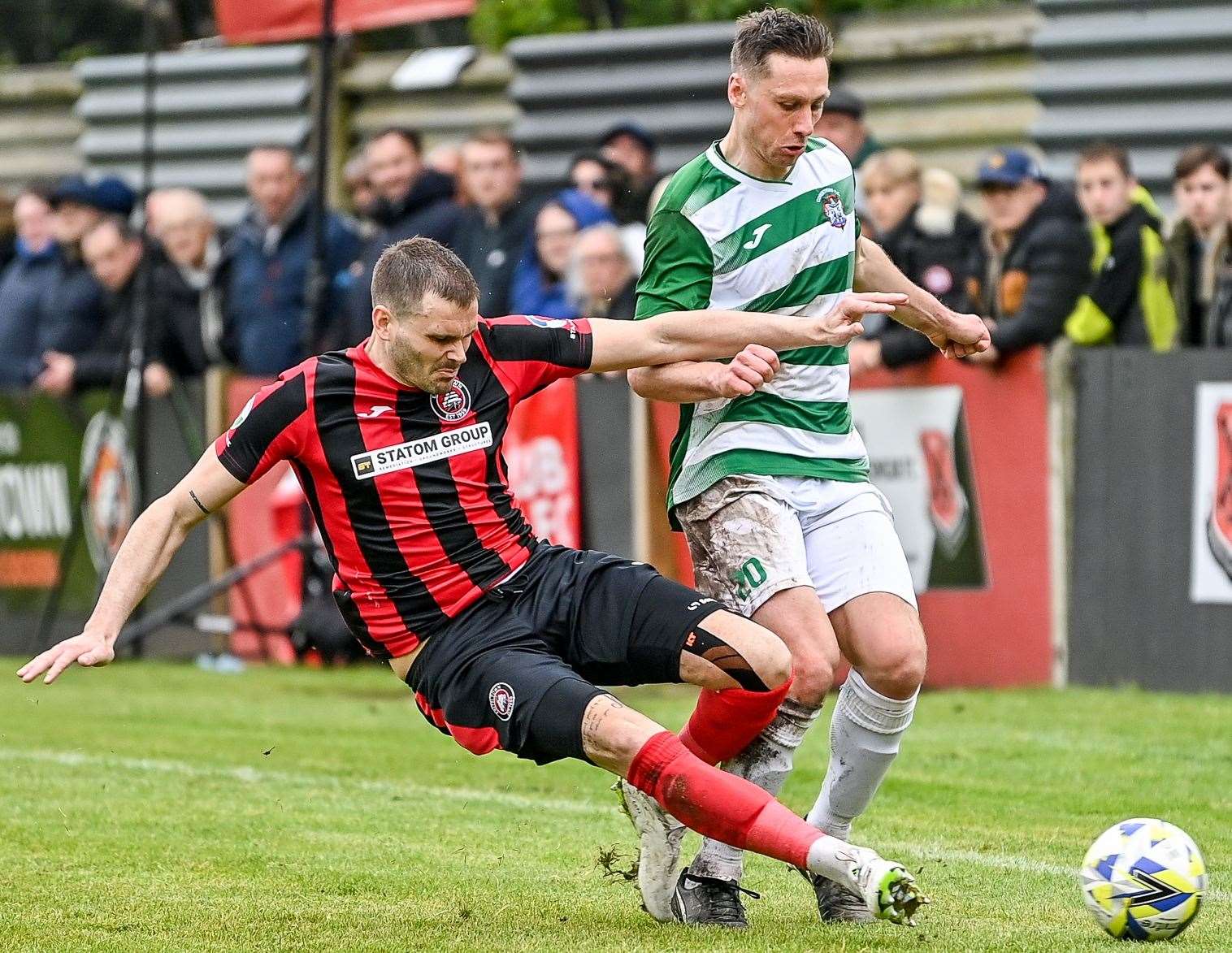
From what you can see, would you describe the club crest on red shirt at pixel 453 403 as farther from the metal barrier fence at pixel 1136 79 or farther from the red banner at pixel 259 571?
the metal barrier fence at pixel 1136 79

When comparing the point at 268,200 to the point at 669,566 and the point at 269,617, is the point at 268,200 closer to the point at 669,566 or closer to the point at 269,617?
the point at 269,617

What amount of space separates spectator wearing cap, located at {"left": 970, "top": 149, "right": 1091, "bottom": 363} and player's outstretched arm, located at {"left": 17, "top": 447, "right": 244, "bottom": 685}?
20.0 ft

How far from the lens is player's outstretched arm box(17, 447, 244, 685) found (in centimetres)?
579

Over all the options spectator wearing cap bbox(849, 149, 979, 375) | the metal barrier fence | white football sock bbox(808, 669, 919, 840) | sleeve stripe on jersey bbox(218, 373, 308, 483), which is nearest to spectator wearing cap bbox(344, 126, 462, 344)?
spectator wearing cap bbox(849, 149, 979, 375)

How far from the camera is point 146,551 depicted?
235 inches

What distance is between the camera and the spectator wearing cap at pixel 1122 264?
11047 millimetres

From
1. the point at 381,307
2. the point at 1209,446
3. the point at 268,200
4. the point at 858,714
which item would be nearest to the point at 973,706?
the point at 1209,446

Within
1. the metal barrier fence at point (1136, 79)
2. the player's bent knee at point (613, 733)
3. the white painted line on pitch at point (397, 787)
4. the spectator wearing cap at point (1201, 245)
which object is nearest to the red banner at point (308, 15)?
the metal barrier fence at point (1136, 79)

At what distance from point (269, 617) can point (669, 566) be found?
3297mm

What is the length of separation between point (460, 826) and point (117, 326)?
863 centimetres

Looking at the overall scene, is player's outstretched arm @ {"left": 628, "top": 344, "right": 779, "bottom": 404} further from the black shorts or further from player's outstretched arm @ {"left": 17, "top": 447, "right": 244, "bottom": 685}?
player's outstretched arm @ {"left": 17, "top": 447, "right": 244, "bottom": 685}

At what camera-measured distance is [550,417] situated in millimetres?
13109

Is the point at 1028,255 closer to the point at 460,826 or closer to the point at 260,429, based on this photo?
the point at 460,826

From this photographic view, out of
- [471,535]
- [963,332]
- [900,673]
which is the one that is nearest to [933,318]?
[963,332]
